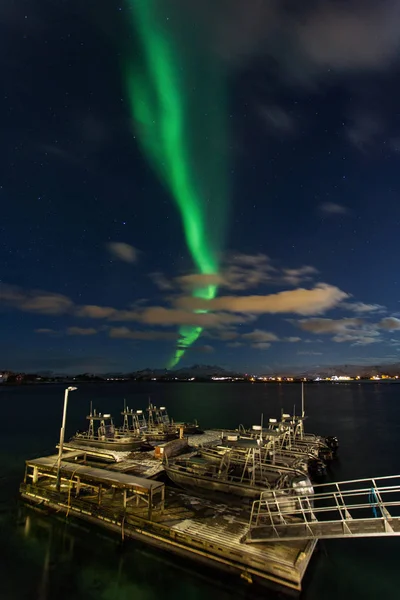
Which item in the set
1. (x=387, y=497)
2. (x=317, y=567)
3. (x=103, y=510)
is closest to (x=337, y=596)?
(x=317, y=567)

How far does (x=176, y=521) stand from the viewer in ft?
82.6

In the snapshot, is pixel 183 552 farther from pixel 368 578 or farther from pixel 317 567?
pixel 368 578

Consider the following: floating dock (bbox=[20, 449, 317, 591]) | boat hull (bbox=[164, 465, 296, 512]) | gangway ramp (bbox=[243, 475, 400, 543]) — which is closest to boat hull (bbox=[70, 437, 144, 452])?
floating dock (bbox=[20, 449, 317, 591])

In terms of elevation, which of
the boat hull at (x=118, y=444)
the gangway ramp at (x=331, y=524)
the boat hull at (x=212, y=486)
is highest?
the gangway ramp at (x=331, y=524)

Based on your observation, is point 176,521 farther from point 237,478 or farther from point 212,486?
point 237,478

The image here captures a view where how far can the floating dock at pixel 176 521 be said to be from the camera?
798 inches

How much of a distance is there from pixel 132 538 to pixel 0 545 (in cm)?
1004

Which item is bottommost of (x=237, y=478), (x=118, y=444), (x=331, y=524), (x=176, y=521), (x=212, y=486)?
(x=118, y=444)

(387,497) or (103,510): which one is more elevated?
(103,510)

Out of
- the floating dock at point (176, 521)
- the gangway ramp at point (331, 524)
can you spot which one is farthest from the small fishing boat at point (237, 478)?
the gangway ramp at point (331, 524)

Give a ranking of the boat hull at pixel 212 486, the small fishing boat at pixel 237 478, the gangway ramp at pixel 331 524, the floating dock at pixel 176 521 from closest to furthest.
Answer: the gangway ramp at pixel 331 524, the floating dock at pixel 176 521, the small fishing boat at pixel 237 478, the boat hull at pixel 212 486

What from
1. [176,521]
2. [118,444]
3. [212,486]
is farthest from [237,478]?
[118,444]

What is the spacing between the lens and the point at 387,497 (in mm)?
39812

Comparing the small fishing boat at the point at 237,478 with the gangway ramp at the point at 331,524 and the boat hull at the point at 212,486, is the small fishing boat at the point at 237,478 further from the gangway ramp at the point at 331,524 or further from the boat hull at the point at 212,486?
the gangway ramp at the point at 331,524
